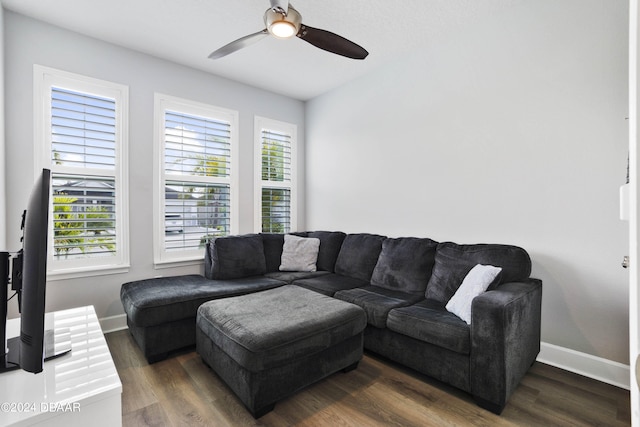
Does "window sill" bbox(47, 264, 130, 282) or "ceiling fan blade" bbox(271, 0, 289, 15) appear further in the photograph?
"window sill" bbox(47, 264, 130, 282)

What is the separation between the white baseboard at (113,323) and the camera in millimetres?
2968

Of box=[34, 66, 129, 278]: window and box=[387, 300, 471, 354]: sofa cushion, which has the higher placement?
box=[34, 66, 129, 278]: window

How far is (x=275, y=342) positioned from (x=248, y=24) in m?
2.63

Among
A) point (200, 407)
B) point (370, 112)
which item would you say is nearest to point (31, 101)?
point (200, 407)

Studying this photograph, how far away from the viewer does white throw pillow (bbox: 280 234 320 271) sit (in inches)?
143

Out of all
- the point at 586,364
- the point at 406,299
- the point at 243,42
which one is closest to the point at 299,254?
the point at 406,299

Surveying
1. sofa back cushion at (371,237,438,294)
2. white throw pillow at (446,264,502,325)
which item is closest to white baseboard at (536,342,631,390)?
white throw pillow at (446,264,502,325)

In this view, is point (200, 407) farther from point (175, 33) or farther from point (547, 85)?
point (547, 85)

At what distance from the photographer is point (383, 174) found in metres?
3.58

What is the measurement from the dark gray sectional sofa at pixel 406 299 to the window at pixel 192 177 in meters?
0.44

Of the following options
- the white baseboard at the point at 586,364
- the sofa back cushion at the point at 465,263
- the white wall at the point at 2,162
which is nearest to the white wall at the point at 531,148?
the white baseboard at the point at 586,364

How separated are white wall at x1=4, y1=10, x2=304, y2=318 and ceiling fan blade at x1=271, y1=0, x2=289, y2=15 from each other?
6.71ft

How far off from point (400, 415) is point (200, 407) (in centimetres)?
121

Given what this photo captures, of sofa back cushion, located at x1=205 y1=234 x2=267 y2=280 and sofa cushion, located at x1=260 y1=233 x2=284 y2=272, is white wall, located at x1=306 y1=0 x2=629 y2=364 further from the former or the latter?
sofa back cushion, located at x1=205 y1=234 x2=267 y2=280
